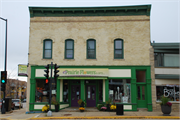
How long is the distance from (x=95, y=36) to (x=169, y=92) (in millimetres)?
8195

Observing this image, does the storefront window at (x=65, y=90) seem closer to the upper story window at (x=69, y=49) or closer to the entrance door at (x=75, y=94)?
the entrance door at (x=75, y=94)

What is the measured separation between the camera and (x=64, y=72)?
1864 centimetres

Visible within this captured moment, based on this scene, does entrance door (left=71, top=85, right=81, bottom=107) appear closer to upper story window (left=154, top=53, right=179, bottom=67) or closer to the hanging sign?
the hanging sign

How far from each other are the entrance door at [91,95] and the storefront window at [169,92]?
18.8 feet

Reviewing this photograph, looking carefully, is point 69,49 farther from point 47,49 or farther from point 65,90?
point 65,90

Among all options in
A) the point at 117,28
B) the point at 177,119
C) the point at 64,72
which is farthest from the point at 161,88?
the point at 64,72

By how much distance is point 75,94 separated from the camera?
2002cm

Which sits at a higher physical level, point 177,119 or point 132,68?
point 132,68

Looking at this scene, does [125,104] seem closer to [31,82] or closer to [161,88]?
[161,88]

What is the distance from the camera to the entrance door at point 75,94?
19.9 metres

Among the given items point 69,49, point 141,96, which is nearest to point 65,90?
point 69,49

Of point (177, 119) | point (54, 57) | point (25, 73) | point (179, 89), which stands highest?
point (54, 57)

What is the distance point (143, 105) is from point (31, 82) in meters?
10.2

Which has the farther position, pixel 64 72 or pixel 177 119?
pixel 64 72
